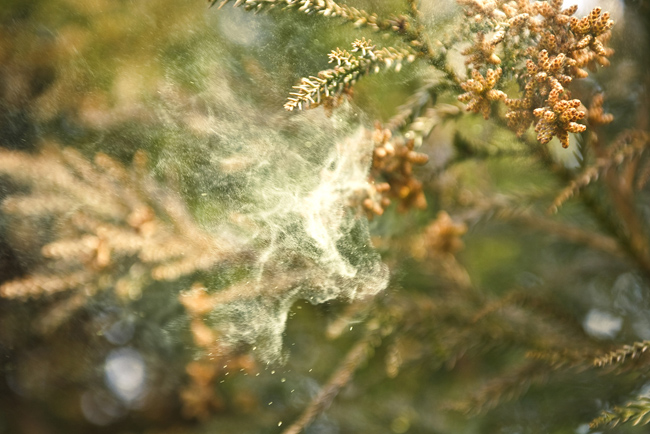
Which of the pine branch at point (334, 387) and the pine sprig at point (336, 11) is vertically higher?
the pine sprig at point (336, 11)

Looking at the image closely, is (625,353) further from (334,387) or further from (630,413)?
(334,387)

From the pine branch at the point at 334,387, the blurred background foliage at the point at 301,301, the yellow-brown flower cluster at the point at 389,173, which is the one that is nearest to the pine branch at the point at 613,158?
the blurred background foliage at the point at 301,301

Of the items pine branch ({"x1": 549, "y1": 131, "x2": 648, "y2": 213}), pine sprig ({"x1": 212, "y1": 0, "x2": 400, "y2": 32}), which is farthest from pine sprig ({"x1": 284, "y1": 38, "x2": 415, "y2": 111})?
pine branch ({"x1": 549, "y1": 131, "x2": 648, "y2": 213})

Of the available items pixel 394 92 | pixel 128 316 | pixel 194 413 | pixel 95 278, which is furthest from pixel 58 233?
pixel 394 92

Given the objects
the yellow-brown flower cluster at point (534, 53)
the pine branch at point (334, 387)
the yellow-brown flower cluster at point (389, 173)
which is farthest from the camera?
the pine branch at point (334, 387)

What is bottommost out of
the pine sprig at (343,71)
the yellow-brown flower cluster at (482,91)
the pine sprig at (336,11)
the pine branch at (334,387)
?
the pine branch at (334,387)

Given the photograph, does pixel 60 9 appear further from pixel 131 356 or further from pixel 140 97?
pixel 131 356

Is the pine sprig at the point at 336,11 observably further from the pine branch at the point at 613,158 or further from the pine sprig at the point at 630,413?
the pine sprig at the point at 630,413
